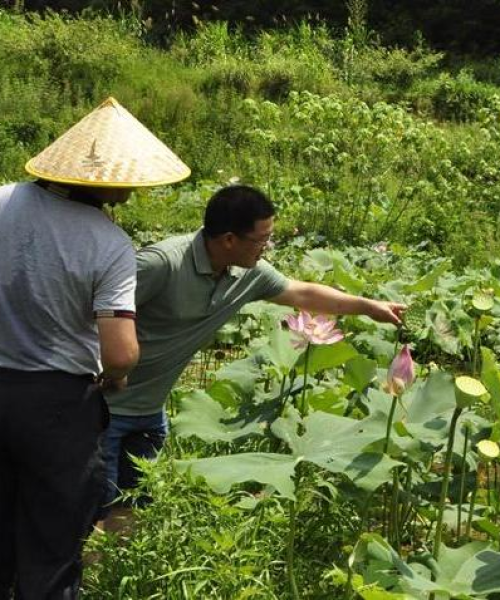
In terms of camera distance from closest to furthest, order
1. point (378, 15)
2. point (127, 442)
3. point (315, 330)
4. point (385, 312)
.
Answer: point (315, 330) < point (385, 312) < point (127, 442) < point (378, 15)

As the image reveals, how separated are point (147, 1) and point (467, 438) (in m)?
22.2

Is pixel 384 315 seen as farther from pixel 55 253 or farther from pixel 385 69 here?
pixel 385 69

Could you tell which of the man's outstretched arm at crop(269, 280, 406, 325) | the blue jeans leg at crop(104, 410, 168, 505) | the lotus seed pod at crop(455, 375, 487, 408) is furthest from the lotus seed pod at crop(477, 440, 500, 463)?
the blue jeans leg at crop(104, 410, 168, 505)

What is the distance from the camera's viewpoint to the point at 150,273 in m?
2.90

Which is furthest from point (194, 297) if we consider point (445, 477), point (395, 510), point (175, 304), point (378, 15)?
point (378, 15)

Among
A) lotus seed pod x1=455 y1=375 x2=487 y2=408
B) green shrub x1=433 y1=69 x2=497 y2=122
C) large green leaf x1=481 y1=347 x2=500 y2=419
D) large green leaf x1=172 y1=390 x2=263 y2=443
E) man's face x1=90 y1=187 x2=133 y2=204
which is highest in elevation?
man's face x1=90 y1=187 x2=133 y2=204

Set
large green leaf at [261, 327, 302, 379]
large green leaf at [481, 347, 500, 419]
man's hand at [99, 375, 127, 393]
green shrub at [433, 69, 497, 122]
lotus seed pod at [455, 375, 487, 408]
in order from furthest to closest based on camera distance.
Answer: green shrub at [433, 69, 497, 122] → large green leaf at [261, 327, 302, 379] → man's hand at [99, 375, 127, 393] → large green leaf at [481, 347, 500, 419] → lotus seed pod at [455, 375, 487, 408]

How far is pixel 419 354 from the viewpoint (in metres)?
5.16

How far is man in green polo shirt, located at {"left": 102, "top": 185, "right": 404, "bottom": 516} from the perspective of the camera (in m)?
2.91

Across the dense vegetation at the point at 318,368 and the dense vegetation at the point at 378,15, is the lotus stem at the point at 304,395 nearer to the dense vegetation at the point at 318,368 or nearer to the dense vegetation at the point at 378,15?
the dense vegetation at the point at 318,368

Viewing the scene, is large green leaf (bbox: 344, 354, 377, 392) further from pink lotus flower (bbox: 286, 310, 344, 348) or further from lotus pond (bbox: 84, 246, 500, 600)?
pink lotus flower (bbox: 286, 310, 344, 348)

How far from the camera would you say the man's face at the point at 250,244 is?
2.88 m

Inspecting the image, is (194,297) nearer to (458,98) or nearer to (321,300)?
(321,300)

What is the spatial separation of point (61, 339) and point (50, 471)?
32cm
